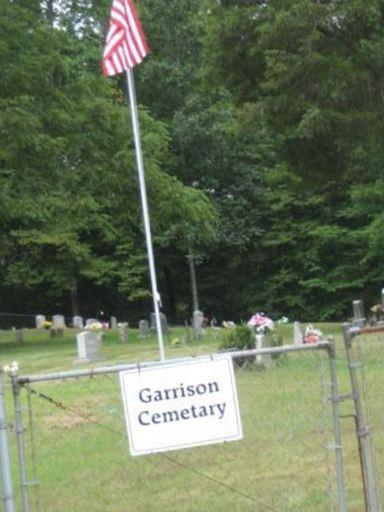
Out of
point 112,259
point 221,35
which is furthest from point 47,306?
point 221,35

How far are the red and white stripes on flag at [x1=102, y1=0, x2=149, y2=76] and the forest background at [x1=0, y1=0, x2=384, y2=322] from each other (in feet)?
21.7

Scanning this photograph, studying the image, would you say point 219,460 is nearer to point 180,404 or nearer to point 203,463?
point 203,463

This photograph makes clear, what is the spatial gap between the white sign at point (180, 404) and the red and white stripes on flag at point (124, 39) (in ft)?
37.3

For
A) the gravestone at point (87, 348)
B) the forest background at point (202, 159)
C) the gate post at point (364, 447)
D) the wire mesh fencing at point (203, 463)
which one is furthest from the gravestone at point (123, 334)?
the gate post at point (364, 447)

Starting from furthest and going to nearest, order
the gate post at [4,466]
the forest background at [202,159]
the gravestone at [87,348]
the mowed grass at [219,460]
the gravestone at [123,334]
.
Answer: the gravestone at [123,334] → the forest background at [202,159] → the gravestone at [87,348] → the mowed grass at [219,460] → the gate post at [4,466]

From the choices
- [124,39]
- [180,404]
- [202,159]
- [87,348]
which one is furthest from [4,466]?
[202,159]

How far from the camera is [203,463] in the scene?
27.9ft

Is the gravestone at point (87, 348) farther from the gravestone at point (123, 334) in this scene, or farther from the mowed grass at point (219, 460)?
the mowed grass at point (219, 460)

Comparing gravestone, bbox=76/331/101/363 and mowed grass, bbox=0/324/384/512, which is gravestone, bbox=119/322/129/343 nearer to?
gravestone, bbox=76/331/101/363

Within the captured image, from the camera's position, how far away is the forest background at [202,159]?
75.5 ft

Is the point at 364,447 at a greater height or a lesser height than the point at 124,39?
lesser

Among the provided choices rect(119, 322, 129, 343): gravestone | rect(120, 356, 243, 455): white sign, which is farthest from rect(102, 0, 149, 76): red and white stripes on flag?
rect(119, 322, 129, 343): gravestone

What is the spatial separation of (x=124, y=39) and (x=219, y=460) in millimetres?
9659

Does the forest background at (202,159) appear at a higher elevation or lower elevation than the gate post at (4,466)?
higher
